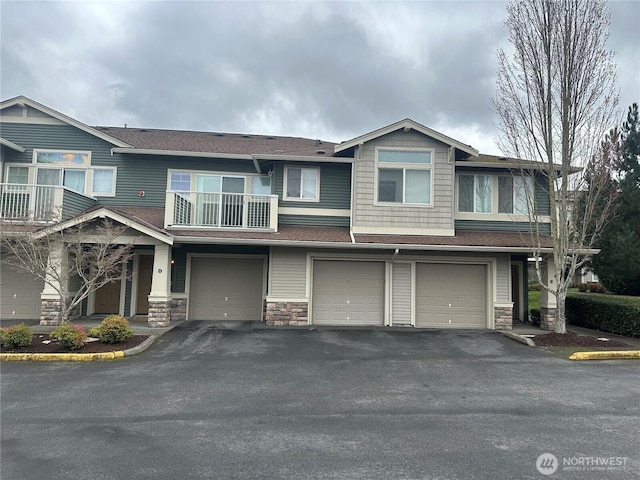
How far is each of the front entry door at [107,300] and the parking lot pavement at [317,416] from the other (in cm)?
576

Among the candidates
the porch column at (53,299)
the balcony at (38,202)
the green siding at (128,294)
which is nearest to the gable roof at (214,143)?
the balcony at (38,202)

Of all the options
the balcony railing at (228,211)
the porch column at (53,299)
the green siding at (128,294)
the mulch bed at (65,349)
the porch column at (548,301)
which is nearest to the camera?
the mulch bed at (65,349)

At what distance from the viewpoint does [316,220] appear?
14.0m

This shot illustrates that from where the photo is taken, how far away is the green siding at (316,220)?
13922 mm

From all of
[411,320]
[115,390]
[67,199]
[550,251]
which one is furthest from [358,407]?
[67,199]

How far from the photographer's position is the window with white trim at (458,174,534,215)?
14.2m

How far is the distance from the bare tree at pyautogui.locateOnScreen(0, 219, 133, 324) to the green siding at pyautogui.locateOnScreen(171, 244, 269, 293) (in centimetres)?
205

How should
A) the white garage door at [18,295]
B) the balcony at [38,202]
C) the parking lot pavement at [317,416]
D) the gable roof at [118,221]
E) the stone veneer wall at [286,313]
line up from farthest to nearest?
the white garage door at [18,295] → the stone veneer wall at [286,313] → the balcony at [38,202] → the gable roof at [118,221] → the parking lot pavement at [317,416]

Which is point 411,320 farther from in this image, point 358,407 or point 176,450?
point 176,450

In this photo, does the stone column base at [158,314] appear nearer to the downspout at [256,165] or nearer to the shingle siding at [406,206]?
the downspout at [256,165]

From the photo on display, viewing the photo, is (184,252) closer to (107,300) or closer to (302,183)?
(107,300)

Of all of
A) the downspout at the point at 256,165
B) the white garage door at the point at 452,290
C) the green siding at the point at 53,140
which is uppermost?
the green siding at the point at 53,140

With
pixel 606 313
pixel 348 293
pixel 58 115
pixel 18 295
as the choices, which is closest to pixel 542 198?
pixel 606 313

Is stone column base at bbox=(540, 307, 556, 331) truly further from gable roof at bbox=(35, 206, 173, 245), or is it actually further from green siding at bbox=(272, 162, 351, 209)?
gable roof at bbox=(35, 206, 173, 245)
